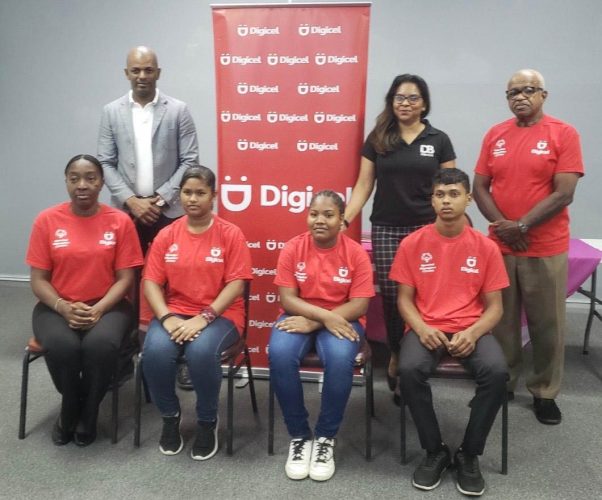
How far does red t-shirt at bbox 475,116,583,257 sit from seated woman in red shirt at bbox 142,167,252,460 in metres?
1.26

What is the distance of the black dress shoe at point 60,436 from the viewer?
2.33 m

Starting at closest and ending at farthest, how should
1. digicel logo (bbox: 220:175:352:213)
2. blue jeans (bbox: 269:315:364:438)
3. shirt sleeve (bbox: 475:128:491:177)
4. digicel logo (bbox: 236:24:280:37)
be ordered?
blue jeans (bbox: 269:315:364:438) → shirt sleeve (bbox: 475:128:491:177) → digicel logo (bbox: 236:24:280:37) → digicel logo (bbox: 220:175:352:213)

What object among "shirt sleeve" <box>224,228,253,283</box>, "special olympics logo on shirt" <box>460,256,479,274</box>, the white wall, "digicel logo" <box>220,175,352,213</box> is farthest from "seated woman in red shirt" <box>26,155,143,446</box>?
the white wall

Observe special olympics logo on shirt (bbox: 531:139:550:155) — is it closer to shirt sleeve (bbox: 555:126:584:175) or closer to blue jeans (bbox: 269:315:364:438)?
shirt sleeve (bbox: 555:126:584:175)

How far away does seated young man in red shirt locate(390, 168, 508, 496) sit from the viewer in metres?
2.03

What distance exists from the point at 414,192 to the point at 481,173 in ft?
1.28

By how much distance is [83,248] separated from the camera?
7.69 feet

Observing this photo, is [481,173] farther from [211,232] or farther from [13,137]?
[13,137]

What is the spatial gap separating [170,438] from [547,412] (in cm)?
181

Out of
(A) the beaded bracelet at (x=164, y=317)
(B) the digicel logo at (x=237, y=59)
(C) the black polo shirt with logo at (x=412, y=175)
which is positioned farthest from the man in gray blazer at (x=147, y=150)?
(C) the black polo shirt with logo at (x=412, y=175)

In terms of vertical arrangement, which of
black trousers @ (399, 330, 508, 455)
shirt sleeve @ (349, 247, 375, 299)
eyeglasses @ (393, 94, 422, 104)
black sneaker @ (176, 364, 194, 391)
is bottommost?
black sneaker @ (176, 364, 194, 391)

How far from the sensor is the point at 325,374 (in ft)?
6.95

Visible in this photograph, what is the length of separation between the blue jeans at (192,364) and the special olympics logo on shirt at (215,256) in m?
0.29

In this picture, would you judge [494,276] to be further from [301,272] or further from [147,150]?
[147,150]
